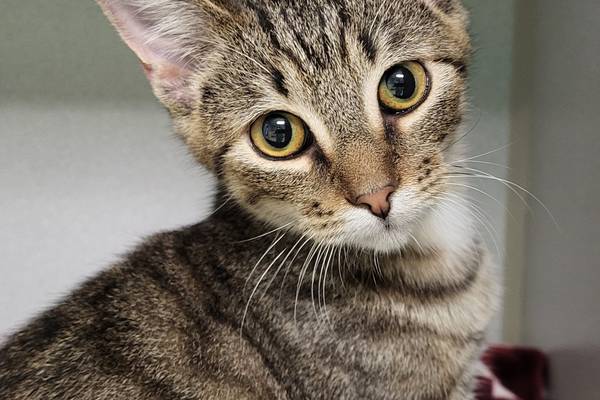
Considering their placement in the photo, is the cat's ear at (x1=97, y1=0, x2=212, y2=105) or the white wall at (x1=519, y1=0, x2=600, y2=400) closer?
the cat's ear at (x1=97, y1=0, x2=212, y2=105)

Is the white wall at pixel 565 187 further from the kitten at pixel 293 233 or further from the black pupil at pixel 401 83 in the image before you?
the black pupil at pixel 401 83

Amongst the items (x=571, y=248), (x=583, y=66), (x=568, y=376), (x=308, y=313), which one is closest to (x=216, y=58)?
(x=308, y=313)

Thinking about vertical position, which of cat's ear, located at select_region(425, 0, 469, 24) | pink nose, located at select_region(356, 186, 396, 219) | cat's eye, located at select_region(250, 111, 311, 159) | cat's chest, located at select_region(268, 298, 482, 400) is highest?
cat's ear, located at select_region(425, 0, 469, 24)

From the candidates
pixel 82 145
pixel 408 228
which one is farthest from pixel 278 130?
pixel 82 145

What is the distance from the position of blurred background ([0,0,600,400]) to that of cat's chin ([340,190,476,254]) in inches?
14.4


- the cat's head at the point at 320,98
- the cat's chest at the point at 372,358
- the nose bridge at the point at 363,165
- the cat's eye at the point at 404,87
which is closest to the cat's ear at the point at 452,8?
the cat's head at the point at 320,98

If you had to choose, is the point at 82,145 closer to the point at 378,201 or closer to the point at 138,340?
the point at 138,340

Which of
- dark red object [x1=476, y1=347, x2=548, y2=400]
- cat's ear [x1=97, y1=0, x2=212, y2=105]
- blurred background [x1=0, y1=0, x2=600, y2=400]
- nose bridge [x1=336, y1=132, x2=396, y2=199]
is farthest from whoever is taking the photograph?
dark red object [x1=476, y1=347, x2=548, y2=400]

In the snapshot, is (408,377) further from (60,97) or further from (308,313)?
(60,97)

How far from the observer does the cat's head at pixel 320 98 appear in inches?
36.8

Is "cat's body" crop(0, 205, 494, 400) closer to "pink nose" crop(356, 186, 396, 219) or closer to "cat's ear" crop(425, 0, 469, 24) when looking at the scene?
"pink nose" crop(356, 186, 396, 219)

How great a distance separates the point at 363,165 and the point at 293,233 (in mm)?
218

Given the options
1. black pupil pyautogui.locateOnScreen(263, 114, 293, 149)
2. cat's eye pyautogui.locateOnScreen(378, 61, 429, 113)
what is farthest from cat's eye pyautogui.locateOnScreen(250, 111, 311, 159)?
cat's eye pyautogui.locateOnScreen(378, 61, 429, 113)

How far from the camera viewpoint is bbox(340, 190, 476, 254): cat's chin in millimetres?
935
